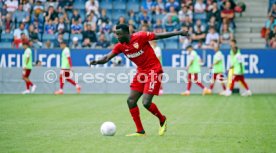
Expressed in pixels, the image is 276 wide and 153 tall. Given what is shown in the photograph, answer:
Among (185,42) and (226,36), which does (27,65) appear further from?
(226,36)

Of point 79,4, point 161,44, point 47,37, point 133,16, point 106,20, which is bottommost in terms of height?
point 161,44

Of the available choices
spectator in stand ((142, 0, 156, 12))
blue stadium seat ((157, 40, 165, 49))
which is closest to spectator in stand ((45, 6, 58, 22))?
spectator in stand ((142, 0, 156, 12))

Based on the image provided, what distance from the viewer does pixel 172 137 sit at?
1227 centimetres

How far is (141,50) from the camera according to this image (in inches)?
497

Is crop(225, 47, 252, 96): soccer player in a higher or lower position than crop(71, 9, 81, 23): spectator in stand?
lower

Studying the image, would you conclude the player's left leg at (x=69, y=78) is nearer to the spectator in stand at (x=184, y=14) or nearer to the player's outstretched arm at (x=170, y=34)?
the spectator in stand at (x=184, y=14)

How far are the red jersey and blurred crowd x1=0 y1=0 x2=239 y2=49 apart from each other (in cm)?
1751

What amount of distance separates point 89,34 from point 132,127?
1723cm

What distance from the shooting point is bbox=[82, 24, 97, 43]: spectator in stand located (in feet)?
102

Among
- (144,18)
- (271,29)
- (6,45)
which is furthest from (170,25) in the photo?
(6,45)

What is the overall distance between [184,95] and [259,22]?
7874 mm

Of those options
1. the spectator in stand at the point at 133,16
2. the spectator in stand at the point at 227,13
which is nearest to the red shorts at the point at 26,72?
the spectator in stand at the point at 133,16

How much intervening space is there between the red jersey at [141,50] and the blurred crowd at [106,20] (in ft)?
57.4

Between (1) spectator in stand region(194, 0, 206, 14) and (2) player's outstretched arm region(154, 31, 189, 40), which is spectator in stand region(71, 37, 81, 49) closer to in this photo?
(1) spectator in stand region(194, 0, 206, 14)
